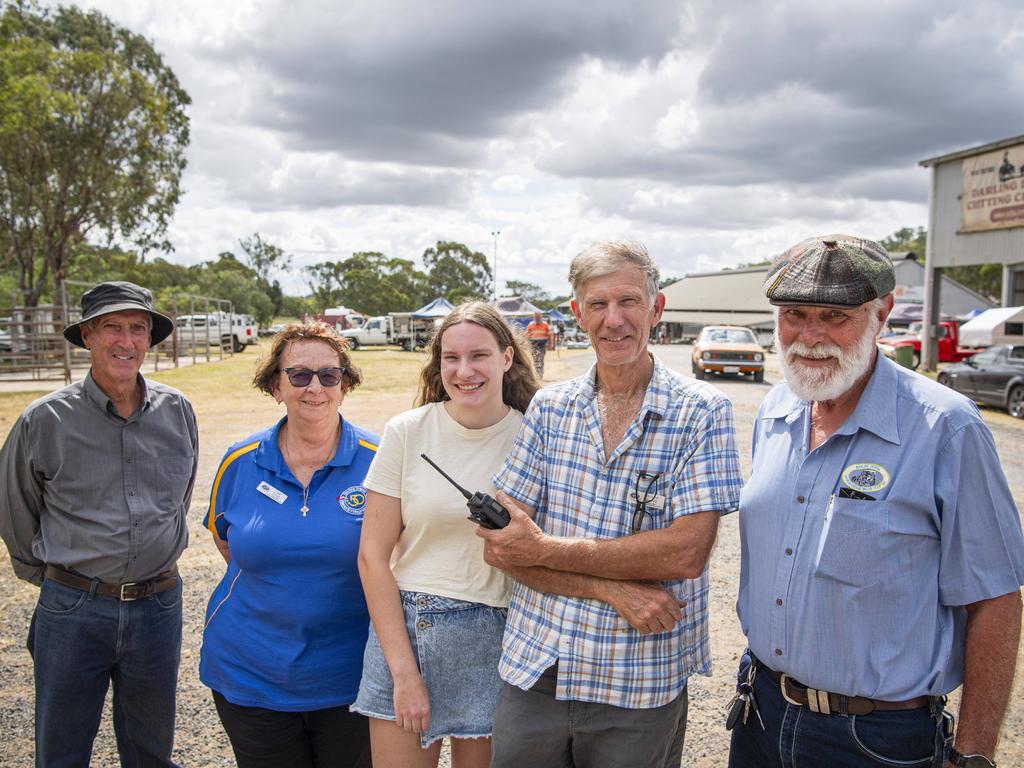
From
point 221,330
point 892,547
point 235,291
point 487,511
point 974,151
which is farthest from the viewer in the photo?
point 235,291

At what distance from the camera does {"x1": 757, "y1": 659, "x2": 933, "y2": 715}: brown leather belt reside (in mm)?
1988

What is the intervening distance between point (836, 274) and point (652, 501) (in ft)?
2.70

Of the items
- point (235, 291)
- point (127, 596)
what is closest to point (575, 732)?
point (127, 596)

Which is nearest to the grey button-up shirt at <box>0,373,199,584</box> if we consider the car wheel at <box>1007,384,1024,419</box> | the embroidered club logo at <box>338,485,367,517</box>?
the embroidered club logo at <box>338,485,367,517</box>

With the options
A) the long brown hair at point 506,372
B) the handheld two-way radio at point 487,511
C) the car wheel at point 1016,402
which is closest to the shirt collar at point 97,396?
the long brown hair at point 506,372

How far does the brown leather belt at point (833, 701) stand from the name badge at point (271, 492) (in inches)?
67.5

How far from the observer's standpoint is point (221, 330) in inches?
1329

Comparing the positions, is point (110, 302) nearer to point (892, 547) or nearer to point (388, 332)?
point (892, 547)

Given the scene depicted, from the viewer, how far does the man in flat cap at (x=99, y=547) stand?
9.43 ft

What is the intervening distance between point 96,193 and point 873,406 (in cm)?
2903

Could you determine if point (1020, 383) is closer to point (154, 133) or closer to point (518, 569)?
point (518, 569)

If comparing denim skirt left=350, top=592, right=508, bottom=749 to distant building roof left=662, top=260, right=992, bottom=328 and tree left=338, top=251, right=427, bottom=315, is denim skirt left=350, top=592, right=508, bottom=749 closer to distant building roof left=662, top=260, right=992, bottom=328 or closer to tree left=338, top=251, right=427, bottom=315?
distant building roof left=662, top=260, right=992, bottom=328

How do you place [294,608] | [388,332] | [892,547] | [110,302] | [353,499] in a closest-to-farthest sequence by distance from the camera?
[892,547] < [294,608] < [353,499] < [110,302] < [388,332]

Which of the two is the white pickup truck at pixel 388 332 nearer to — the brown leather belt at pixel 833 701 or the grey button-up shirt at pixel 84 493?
the grey button-up shirt at pixel 84 493
